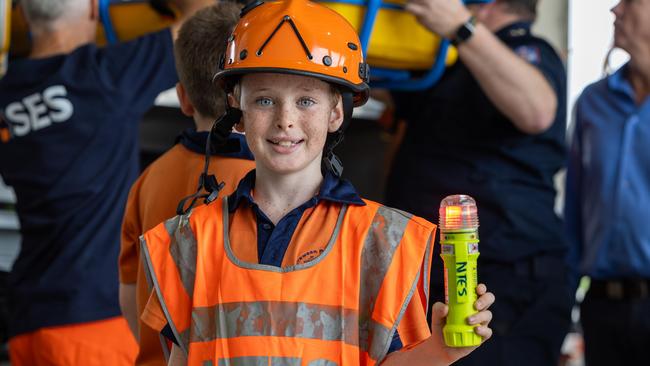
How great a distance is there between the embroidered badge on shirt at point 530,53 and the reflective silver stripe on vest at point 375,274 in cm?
179

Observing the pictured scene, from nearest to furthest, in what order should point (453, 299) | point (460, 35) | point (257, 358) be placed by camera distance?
point (453, 299), point (257, 358), point (460, 35)

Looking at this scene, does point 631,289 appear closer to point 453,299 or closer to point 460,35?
point 460,35

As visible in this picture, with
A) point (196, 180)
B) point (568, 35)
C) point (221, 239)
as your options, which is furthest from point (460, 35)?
point (568, 35)

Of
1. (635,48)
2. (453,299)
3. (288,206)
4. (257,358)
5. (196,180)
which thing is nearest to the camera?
(453,299)

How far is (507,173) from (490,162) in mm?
75

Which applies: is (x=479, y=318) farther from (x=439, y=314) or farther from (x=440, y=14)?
(x=440, y=14)

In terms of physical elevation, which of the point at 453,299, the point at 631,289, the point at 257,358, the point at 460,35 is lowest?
the point at 631,289

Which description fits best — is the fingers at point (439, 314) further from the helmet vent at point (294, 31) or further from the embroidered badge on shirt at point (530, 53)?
the embroidered badge on shirt at point (530, 53)

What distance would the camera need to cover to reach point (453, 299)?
1.63 meters

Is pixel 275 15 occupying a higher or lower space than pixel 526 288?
higher

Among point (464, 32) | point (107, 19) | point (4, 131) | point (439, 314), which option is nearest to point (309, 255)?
point (439, 314)

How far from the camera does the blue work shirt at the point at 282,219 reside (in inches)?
73.5

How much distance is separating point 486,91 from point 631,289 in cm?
108

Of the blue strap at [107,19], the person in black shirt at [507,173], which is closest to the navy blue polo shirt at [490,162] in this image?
the person in black shirt at [507,173]
